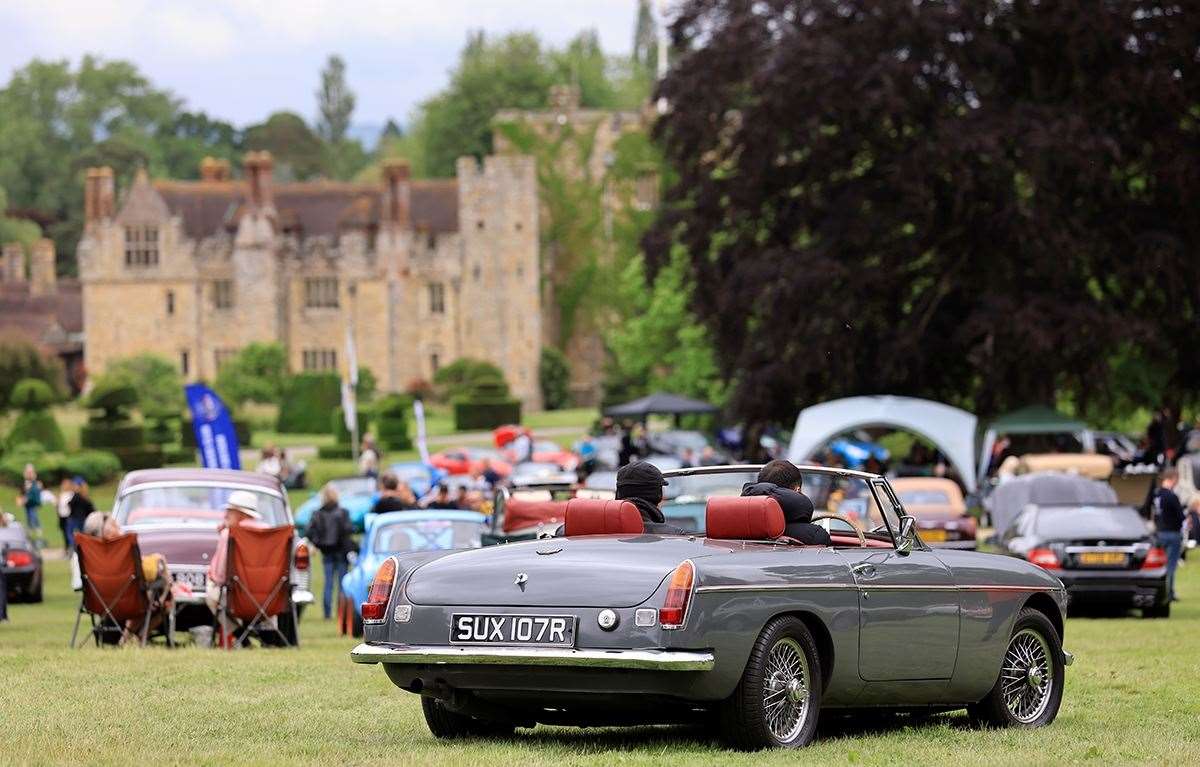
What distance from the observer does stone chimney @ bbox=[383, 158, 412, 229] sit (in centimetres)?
10988

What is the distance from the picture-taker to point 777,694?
10.5m

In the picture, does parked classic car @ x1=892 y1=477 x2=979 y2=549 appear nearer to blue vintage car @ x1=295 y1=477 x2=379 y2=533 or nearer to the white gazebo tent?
the white gazebo tent

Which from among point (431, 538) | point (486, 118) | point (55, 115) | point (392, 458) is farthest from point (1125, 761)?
point (55, 115)

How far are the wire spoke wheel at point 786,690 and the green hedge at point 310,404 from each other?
7861 centimetres

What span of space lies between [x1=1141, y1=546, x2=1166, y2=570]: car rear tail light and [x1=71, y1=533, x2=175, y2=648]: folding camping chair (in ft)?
37.2

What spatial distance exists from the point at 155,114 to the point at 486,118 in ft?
119

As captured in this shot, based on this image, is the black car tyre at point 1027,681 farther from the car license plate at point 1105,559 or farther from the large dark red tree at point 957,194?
the large dark red tree at point 957,194

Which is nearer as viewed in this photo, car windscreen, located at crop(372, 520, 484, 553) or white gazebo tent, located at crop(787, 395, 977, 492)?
car windscreen, located at crop(372, 520, 484, 553)

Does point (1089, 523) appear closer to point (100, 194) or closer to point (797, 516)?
point (797, 516)

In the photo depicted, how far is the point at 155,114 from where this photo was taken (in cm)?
15988

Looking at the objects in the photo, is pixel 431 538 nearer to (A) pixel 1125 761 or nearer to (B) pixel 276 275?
(A) pixel 1125 761

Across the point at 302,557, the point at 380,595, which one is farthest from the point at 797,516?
the point at 302,557

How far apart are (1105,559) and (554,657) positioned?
1611cm

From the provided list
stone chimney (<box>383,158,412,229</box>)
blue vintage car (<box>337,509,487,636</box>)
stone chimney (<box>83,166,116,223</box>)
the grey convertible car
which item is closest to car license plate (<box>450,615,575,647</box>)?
the grey convertible car
